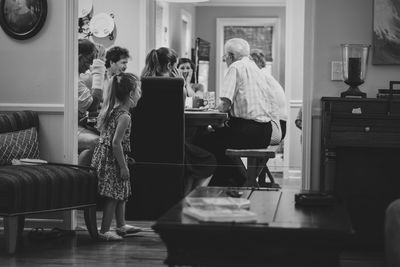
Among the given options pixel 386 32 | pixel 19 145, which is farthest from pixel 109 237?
pixel 386 32

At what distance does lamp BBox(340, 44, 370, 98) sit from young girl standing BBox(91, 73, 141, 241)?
1.36 metres

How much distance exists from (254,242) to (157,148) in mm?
2946

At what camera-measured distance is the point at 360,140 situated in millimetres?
4543

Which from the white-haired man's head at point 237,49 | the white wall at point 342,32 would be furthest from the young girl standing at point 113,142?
the white-haired man's head at point 237,49

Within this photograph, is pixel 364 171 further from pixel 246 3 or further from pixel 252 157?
pixel 246 3

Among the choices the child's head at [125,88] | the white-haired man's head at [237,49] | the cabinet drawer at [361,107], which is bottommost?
the cabinet drawer at [361,107]

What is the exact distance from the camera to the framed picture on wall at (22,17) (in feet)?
17.2

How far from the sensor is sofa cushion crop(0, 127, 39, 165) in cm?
489

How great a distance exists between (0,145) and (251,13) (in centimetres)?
914

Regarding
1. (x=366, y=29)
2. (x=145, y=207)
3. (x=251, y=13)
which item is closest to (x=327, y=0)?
(x=366, y=29)

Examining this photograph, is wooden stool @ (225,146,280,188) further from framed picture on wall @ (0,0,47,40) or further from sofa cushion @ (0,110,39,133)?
framed picture on wall @ (0,0,47,40)

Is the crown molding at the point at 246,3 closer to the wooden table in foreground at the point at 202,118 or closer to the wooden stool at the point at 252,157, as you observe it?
the wooden table in foreground at the point at 202,118

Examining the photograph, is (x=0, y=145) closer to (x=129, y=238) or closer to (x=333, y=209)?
(x=129, y=238)

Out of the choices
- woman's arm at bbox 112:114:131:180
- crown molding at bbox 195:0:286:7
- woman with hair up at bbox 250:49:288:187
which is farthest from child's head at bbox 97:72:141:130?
crown molding at bbox 195:0:286:7
